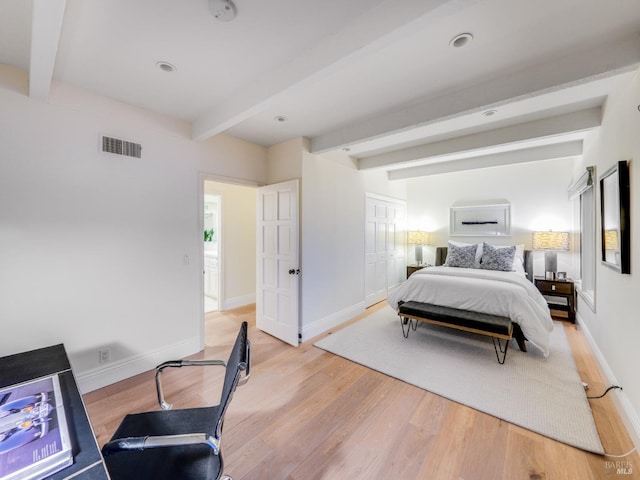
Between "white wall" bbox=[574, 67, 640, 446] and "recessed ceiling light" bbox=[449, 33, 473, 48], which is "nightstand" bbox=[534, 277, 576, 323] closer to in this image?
"white wall" bbox=[574, 67, 640, 446]

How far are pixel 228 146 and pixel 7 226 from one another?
2.02 meters

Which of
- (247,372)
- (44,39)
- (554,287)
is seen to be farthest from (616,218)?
(44,39)

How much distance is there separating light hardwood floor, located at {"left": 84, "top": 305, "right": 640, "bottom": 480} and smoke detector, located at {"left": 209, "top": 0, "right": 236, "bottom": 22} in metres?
2.54

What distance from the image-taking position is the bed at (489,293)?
2.82m

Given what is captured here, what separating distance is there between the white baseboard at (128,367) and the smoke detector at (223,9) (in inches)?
107

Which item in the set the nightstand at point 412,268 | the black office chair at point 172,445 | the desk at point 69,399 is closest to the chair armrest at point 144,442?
the black office chair at point 172,445

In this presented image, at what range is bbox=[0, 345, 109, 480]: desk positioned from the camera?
767 millimetres

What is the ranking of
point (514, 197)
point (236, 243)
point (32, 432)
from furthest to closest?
point (236, 243), point (514, 197), point (32, 432)

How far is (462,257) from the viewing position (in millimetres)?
4504

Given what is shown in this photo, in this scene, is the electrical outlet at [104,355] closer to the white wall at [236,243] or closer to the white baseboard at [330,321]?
the white baseboard at [330,321]

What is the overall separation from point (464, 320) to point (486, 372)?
52 cm

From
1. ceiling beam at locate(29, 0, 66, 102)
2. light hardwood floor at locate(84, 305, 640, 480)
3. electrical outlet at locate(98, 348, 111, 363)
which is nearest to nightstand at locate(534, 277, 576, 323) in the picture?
light hardwood floor at locate(84, 305, 640, 480)

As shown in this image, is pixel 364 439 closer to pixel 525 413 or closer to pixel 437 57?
pixel 525 413

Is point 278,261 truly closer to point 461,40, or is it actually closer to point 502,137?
point 461,40
